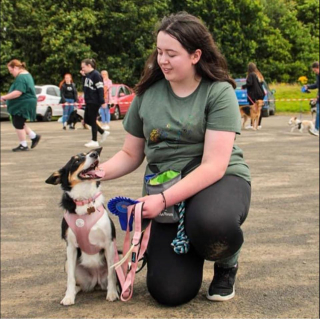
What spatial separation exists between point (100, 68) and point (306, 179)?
28498mm

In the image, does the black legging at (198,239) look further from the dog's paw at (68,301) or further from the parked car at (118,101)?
the parked car at (118,101)

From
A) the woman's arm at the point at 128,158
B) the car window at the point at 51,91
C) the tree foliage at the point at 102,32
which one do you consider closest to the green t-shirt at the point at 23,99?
the woman's arm at the point at 128,158

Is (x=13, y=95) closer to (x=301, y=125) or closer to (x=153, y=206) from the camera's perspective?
(x=301, y=125)

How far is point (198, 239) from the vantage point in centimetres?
322

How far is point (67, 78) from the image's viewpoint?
1994 cm

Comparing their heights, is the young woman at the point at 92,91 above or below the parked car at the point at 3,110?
above

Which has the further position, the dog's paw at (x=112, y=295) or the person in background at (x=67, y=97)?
the person in background at (x=67, y=97)

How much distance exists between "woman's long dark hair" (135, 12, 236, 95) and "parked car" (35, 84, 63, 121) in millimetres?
20132

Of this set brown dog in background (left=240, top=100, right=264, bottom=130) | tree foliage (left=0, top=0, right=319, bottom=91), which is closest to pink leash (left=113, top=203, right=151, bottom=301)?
brown dog in background (left=240, top=100, right=264, bottom=130)

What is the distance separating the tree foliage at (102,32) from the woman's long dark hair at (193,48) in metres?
29.1

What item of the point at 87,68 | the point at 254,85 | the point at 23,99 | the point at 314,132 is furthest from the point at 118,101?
the point at 23,99

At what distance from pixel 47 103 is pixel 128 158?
20.3 metres

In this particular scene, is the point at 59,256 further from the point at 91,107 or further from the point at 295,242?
the point at 91,107

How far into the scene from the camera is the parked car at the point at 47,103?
2317cm
